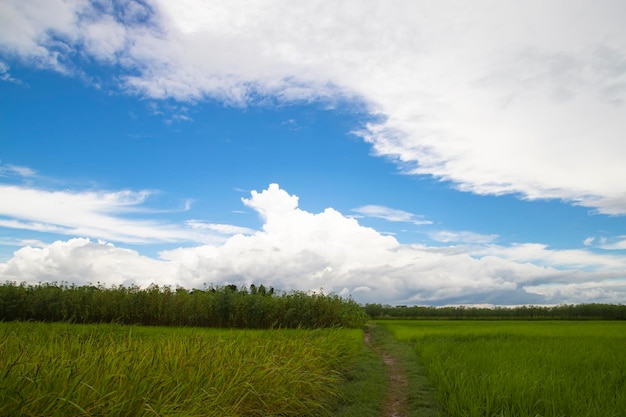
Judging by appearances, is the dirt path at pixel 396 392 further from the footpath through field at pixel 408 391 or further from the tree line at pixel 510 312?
the tree line at pixel 510 312

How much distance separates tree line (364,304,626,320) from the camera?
210ft

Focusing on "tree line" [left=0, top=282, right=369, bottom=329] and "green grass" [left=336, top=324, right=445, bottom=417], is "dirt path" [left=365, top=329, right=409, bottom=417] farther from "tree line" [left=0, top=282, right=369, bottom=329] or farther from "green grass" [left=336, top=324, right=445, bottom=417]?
"tree line" [left=0, top=282, right=369, bottom=329]

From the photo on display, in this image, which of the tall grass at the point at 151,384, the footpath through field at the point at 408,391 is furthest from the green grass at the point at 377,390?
the tall grass at the point at 151,384

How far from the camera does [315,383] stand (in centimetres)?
771

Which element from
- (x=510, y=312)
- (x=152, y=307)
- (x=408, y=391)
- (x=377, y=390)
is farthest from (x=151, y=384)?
(x=510, y=312)

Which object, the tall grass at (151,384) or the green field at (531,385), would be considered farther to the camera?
the green field at (531,385)

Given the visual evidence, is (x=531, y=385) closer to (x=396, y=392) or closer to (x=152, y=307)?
(x=396, y=392)

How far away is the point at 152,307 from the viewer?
1043 inches

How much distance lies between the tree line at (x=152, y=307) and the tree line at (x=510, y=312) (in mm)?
42657

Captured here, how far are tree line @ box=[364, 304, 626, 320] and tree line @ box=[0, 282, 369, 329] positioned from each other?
42657 millimetres

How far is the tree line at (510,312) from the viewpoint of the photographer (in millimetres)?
64125

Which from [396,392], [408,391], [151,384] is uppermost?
[151,384]

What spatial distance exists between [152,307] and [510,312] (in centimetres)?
6011

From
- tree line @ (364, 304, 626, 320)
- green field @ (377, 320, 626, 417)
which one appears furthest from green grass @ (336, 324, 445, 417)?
tree line @ (364, 304, 626, 320)
